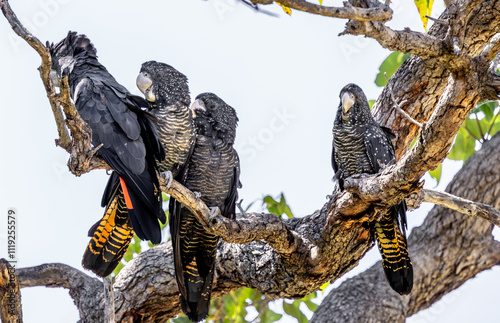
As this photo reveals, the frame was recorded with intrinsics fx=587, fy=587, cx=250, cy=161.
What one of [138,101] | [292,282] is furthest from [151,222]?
[292,282]

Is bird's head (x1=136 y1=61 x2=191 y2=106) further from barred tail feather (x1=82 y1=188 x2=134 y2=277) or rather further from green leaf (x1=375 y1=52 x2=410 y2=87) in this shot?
green leaf (x1=375 y1=52 x2=410 y2=87)

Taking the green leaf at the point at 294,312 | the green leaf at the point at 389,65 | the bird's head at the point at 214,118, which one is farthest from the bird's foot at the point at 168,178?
the green leaf at the point at 389,65

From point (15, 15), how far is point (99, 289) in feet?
8.53

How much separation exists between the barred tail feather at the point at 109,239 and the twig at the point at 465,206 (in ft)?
6.71

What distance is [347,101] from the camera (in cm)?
441

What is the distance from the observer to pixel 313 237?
4359mm

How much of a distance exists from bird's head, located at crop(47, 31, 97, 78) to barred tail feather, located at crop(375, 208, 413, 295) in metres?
2.49

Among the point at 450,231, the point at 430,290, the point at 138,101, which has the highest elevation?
the point at 138,101

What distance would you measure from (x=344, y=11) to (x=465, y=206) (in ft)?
5.88

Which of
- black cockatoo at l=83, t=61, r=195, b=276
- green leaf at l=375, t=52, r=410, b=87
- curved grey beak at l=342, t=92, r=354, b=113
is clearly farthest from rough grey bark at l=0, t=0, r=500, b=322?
black cockatoo at l=83, t=61, r=195, b=276

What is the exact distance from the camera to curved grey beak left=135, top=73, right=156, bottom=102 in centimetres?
423

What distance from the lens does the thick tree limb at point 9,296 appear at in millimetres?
2971

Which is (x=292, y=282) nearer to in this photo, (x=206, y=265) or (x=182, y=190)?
(x=206, y=265)

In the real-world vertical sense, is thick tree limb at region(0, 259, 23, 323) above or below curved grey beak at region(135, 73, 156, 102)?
below
